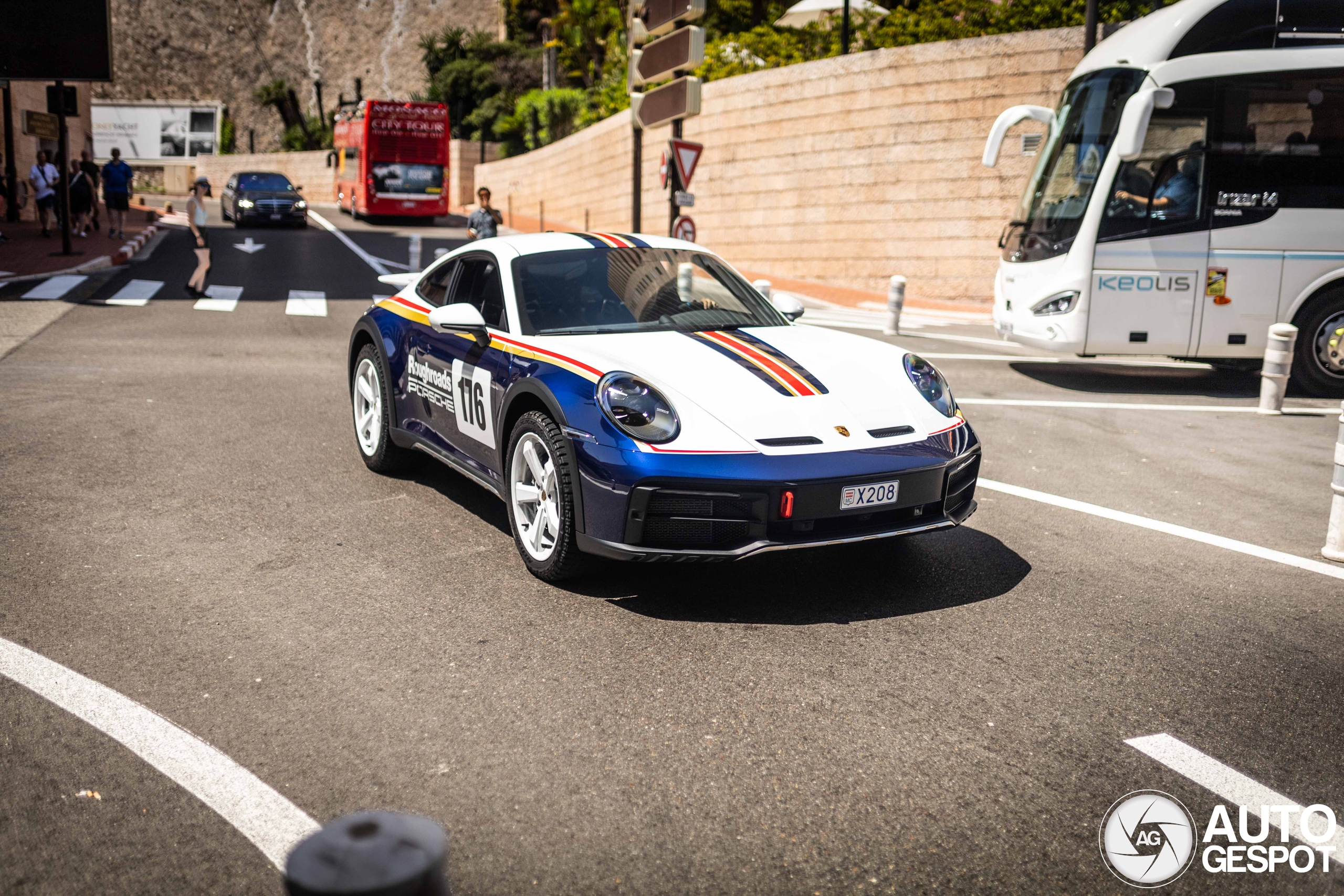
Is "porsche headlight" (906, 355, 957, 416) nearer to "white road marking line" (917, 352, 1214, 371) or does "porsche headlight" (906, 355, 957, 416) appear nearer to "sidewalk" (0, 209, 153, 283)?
"white road marking line" (917, 352, 1214, 371)

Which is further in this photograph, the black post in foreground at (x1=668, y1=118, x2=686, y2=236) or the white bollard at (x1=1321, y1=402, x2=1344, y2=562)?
the black post in foreground at (x1=668, y1=118, x2=686, y2=236)

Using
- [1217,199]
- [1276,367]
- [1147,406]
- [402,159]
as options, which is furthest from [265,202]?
[1276,367]

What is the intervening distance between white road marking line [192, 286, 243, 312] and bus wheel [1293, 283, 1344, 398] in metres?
13.2

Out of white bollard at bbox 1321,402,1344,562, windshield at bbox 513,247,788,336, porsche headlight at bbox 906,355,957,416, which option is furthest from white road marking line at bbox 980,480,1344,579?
windshield at bbox 513,247,788,336

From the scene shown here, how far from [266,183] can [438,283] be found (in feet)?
105

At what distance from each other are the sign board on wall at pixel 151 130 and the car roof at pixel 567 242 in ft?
260

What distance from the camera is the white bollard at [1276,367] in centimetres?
980

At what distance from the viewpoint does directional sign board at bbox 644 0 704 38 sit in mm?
15352

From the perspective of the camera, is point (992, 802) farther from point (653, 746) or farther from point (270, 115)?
point (270, 115)

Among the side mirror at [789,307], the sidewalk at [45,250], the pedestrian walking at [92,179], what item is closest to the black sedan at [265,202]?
the sidewalk at [45,250]

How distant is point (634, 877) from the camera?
281 centimetres

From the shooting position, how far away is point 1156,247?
11211 mm

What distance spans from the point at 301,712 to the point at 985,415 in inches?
283

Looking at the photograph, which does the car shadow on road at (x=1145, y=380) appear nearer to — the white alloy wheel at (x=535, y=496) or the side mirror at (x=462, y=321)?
the side mirror at (x=462, y=321)
